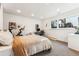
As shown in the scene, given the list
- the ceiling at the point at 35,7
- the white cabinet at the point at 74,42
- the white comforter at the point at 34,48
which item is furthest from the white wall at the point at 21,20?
the white cabinet at the point at 74,42

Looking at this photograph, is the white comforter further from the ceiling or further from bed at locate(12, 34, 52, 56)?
the ceiling

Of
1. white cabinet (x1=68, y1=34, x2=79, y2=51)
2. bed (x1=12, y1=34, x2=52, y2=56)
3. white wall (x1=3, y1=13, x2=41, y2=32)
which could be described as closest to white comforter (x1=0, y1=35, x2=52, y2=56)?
bed (x1=12, y1=34, x2=52, y2=56)

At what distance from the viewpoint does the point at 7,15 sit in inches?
80.8

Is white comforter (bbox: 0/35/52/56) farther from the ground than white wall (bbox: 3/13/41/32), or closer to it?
closer to it

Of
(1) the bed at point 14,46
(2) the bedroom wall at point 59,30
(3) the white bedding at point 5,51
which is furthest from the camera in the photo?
(2) the bedroom wall at point 59,30

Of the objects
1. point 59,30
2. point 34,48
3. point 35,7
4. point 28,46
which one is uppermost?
point 35,7

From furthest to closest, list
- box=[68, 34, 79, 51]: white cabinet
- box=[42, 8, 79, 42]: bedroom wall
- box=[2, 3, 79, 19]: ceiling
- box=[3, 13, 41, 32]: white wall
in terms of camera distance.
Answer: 1. box=[42, 8, 79, 42]: bedroom wall
2. box=[68, 34, 79, 51]: white cabinet
3. box=[2, 3, 79, 19]: ceiling
4. box=[3, 13, 41, 32]: white wall

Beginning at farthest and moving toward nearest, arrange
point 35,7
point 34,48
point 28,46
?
point 35,7 → point 34,48 → point 28,46

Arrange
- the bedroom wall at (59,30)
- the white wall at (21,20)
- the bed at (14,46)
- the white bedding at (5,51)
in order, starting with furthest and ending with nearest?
the bedroom wall at (59,30)
the white wall at (21,20)
the bed at (14,46)
the white bedding at (5,51)

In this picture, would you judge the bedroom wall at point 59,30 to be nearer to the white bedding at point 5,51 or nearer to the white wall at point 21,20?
the white wall at point 21,20

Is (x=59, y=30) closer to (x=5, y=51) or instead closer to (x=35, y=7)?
(x=35, y=7)

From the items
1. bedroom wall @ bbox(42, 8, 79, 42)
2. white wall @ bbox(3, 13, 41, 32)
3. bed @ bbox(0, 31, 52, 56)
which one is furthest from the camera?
bedroom wall @ bbox(42, 8, 79, 42)

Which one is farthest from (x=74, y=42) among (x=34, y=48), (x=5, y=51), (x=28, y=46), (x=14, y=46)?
(x=5, y=51)

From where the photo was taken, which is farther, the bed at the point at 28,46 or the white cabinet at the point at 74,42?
the white cabinet at the point at 74,42
